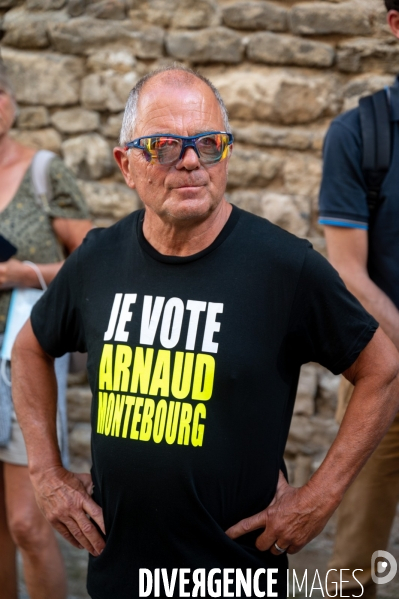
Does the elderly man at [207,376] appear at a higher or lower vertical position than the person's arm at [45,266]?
lower

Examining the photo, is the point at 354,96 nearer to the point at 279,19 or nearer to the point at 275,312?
the point at 279,19

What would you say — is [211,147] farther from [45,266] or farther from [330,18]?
[330,18]

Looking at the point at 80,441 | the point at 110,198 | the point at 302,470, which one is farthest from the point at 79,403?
the point at 302,470

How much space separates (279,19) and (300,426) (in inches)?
71.0

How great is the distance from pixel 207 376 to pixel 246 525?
1.09ft

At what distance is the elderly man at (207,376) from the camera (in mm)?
1627

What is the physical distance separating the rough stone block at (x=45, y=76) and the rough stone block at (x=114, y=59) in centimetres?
9

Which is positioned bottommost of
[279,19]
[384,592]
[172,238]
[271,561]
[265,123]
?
[384,592]

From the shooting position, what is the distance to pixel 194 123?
168cm

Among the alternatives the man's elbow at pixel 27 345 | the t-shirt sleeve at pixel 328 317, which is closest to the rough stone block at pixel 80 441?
the man's elbow at pixel 27 345

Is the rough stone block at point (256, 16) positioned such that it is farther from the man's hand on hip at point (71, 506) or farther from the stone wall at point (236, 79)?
the man's hand on hip at point (71, 506)

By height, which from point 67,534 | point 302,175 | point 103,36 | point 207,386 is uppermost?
point 103,36

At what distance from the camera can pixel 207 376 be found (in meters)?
1.62

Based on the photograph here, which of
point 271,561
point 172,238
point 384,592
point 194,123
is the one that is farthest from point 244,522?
point 384,592
